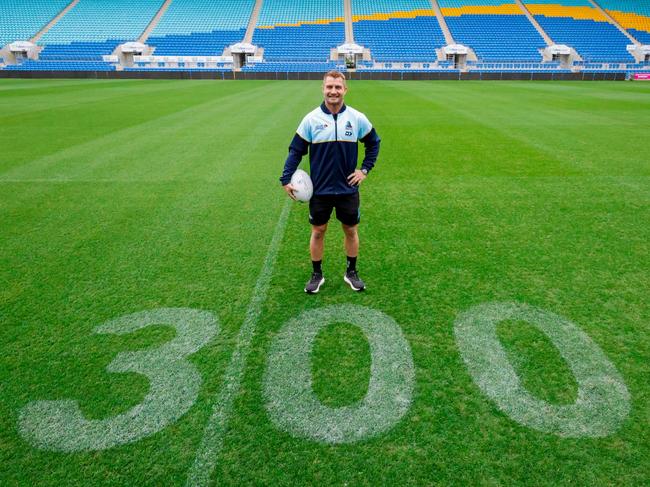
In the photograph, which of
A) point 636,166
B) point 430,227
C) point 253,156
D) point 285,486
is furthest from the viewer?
point 253,156

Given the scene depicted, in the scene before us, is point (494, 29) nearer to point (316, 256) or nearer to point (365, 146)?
point (365, 146)

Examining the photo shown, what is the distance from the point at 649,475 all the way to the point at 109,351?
3.22 metres

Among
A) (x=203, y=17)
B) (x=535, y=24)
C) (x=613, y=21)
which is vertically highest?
(x=203, y=17)

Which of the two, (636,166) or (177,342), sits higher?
(636,166)

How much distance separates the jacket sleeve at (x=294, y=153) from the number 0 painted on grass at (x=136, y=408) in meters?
1.32

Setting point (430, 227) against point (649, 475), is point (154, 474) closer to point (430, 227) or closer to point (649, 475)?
point (649, 475)

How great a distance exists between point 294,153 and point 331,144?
310 mm

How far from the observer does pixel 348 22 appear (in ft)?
155

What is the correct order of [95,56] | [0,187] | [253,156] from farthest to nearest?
1. [95,56]
2. [253,156]
3. [0,187]

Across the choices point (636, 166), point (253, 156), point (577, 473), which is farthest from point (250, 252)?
point (636, 166)

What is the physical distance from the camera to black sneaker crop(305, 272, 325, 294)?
3795mm

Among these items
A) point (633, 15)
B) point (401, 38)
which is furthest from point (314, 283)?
point (633, 15)

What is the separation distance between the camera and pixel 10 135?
10.3 meters

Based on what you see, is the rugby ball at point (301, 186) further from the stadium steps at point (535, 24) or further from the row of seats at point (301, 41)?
the stadium steps at point (535, 24)
